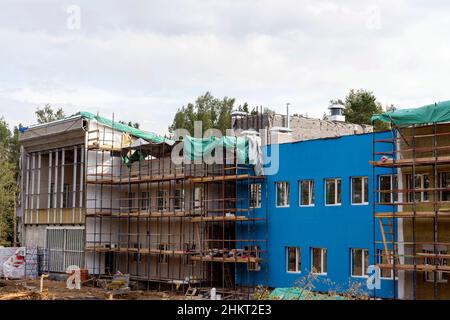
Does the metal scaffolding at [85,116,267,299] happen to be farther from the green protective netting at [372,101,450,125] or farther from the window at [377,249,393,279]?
the green protective netting at [372,101,450,125]

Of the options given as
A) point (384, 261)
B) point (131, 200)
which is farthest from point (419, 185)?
point (131, 200)

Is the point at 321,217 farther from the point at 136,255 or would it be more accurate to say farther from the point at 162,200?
the point at 136,255

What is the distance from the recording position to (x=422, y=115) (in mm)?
25406

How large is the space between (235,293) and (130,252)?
955cm

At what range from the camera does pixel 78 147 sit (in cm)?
4406

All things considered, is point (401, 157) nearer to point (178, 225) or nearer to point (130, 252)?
point (178, 225)

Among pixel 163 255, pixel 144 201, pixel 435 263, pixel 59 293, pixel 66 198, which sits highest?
pixel 66 198

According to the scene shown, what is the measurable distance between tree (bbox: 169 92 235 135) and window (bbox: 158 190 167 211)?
3178cm

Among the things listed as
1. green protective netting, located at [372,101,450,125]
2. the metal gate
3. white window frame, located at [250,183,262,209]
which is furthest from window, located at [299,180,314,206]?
the metal gate

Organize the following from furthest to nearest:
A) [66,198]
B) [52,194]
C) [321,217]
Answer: [52,194] → [66,198] → [321,217]

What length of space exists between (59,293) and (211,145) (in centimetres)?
1110

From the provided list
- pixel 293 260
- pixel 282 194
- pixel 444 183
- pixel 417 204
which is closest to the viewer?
pixel 444 183

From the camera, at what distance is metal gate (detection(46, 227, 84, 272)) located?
43.5 m
